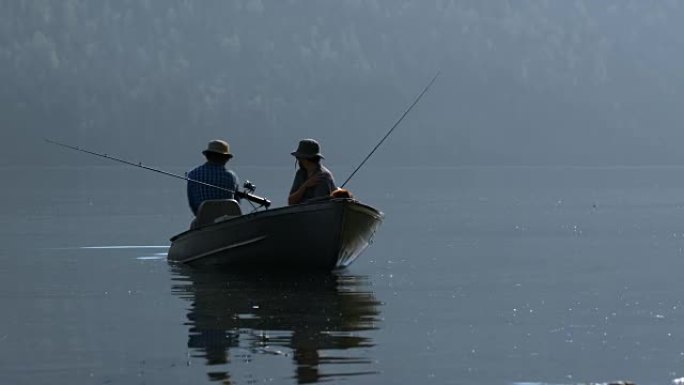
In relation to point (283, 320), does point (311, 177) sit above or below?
above

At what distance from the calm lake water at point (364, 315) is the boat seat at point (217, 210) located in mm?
1044

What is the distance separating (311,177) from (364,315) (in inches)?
240

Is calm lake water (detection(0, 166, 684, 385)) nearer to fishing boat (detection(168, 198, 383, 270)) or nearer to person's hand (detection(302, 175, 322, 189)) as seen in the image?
fishing boat (detection(168, 198, 383, 270))

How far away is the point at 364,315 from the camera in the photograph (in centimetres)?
2353

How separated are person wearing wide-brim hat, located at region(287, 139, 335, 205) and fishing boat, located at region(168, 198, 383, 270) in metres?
0.50

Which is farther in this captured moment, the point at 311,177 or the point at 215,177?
the point at 215,177

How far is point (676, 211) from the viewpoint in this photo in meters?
66.9

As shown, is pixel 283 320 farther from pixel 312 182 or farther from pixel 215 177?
pixel 215 177

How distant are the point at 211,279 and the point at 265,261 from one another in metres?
1.31


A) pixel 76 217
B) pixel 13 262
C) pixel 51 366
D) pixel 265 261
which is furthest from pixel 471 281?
pixel 76 217

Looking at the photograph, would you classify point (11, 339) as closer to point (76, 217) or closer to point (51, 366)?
point (51, 366)

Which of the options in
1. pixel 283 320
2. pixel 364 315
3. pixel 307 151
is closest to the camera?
pixel 283 320

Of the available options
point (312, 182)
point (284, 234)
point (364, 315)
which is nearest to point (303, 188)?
point (312, 182)

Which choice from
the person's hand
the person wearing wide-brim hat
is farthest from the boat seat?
the person's hand
